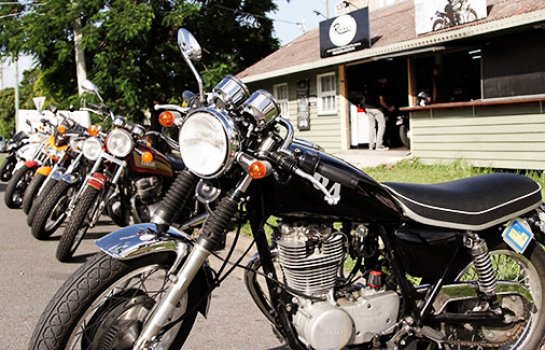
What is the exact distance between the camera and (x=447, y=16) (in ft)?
39.5

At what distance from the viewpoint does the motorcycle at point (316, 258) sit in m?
2.49

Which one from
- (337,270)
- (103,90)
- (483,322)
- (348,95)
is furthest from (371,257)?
(103,90)

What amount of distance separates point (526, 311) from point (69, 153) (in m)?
6.25

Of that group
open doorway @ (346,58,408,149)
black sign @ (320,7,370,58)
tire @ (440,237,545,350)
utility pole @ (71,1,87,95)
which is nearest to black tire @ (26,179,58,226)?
tire @ (440,237,545,350)

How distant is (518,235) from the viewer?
3125 mm

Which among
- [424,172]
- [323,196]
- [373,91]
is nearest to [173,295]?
[323,196]

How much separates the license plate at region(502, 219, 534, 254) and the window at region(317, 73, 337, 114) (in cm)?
1398

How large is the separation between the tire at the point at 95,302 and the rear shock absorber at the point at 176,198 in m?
0.18

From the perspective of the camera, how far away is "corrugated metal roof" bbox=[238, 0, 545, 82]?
10.4 meters

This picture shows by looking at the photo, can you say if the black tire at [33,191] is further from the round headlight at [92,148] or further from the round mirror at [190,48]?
the round mirror at [190,48]

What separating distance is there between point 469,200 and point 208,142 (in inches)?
54.9

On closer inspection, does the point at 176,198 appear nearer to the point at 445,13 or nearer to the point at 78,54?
the point at 445,13

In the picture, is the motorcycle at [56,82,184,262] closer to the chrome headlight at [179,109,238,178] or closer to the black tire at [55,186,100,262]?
the black tire at [55,186,100,262]

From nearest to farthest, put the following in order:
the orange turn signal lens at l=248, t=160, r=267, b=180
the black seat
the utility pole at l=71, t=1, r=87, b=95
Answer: the orange turn signal lens at l=248, t=160, r=267, b=180
the black seat
the utility pole at l=71, t=1, r=87, b=95
